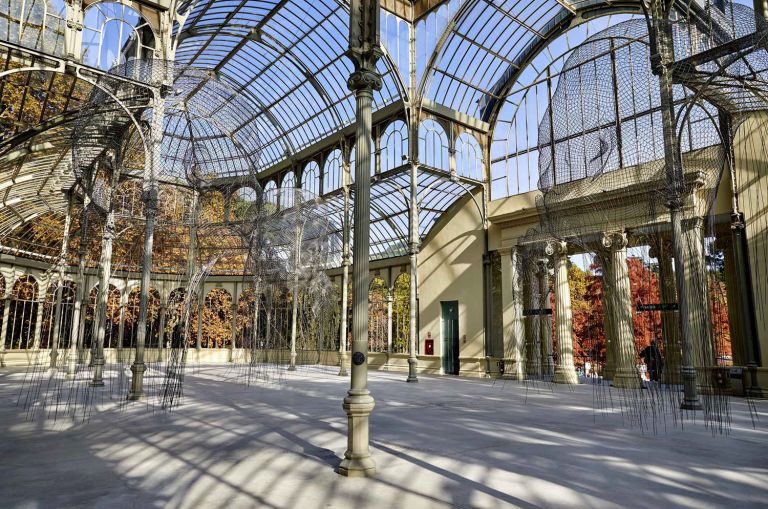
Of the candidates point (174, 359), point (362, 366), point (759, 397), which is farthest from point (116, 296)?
point (759, 397)

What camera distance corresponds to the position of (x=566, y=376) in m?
18.6

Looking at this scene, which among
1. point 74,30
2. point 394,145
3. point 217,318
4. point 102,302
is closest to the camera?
point 74,30

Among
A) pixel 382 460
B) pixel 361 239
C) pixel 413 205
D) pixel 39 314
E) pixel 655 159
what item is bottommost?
pixel 382 460

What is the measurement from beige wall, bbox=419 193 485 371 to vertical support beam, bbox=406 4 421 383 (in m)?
3.13

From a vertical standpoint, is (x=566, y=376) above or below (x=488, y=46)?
below

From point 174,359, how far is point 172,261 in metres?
26.9

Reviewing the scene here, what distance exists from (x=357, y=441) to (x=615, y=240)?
1524 cm

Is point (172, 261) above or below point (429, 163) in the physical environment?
below

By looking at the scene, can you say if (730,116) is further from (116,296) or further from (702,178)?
(116,296)

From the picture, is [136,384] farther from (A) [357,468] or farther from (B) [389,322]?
(B) [389,322]

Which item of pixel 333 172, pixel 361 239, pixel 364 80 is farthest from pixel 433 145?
pixel 361 239

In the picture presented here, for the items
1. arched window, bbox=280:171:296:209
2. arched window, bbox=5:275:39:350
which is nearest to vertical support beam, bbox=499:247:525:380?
arched window, bbox=280:171:296:209

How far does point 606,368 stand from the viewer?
20.8 meters

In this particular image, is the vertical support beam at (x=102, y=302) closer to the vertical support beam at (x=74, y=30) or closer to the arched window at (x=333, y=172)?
the vertical support beam at (x=74, y=30)
